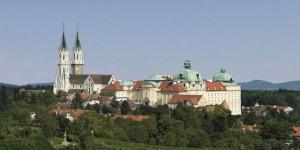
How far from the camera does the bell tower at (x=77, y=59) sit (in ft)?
395

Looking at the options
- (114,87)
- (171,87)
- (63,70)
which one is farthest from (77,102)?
(63,70)

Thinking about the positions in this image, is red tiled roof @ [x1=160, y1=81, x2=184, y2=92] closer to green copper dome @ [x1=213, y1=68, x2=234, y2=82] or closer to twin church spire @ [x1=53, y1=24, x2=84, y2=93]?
green copper dome @ [x1=213, y1=68, x2=234, y2=82]

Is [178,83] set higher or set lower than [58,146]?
higher

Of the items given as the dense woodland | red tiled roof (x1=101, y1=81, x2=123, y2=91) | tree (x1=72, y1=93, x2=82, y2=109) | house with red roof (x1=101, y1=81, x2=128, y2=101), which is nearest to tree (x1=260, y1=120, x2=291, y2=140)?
the dense woodland

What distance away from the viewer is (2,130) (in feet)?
171

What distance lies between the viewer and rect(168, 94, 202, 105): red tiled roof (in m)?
86.3

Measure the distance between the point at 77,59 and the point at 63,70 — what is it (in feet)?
21.6

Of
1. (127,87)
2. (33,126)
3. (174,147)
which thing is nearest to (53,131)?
(33,126)

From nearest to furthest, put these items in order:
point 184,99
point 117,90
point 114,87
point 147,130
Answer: point 147,130 → point 184,99 → point 117,90 → point 114,87

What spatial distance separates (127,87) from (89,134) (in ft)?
151

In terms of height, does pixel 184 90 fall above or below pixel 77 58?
A: below

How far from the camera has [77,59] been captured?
12056cm

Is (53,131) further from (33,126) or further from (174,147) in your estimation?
(174,147)

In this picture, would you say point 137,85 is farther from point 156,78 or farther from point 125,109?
point 125,109
